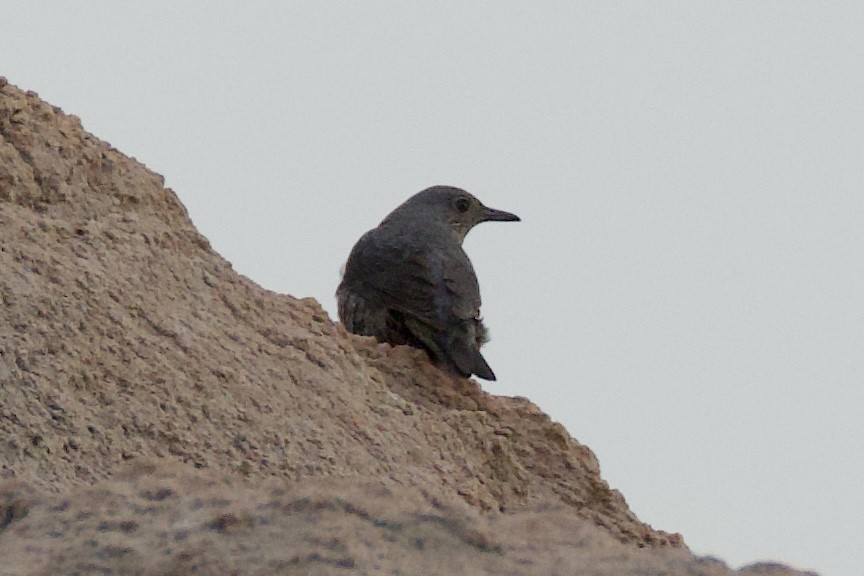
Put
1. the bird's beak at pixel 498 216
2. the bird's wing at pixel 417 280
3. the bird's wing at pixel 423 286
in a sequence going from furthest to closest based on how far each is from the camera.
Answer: the bird's beak at pixel 498 216 < the bird's wing at pixel 417 280 < the bird's wing at pixel 423 286

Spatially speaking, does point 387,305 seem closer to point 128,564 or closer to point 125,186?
point 125,186

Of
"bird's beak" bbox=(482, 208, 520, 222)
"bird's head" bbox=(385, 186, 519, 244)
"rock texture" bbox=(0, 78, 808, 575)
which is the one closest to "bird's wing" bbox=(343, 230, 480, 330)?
"bird's head" bbox=(385, 186, 519, 244)

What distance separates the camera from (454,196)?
10.4 m

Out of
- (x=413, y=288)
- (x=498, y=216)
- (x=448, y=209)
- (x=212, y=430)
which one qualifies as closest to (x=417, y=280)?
(x=413, y=288)

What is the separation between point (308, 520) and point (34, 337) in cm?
181

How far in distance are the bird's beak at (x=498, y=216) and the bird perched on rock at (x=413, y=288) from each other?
61cm

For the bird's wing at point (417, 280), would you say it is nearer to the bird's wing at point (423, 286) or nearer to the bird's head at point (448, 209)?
the bird's wing at point (423, 286)

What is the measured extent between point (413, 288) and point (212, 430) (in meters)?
4.19

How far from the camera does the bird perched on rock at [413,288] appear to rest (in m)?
8.87

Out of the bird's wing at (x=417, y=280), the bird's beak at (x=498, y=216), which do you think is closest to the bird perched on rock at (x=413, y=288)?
the bird's wing at (x=417, y=280)

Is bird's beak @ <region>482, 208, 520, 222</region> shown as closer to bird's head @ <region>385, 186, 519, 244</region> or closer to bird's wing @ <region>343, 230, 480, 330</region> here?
bird's head @ <region>385, 186, 519, 244</region>

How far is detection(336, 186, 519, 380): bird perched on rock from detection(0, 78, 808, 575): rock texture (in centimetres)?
161

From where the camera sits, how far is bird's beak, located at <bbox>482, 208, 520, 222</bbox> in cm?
1062

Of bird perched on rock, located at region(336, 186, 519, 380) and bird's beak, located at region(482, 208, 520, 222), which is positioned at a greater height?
bird's beak, located at region(482, 208, 520, 222)
